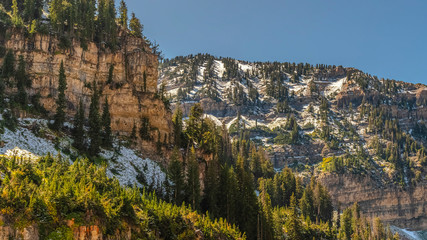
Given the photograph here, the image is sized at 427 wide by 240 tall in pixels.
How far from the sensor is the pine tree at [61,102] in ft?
183

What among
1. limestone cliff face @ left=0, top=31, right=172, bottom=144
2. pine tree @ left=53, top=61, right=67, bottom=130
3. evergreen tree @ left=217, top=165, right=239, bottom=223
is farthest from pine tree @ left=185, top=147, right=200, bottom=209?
pine tree @ left=53, top=61, right=67, bottom=130

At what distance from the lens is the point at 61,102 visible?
5831 cm

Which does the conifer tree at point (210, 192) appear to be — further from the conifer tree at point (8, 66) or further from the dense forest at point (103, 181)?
the conifer tree at point (8, 66)

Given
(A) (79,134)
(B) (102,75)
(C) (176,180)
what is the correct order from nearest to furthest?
(A) (79,134), (C) (176,180), (B) (102,75)

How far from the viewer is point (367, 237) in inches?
4518

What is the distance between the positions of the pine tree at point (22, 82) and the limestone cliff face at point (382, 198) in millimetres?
151337

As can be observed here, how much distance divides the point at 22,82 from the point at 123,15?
32.5m

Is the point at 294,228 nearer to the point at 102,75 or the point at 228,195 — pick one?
the point at 228,195

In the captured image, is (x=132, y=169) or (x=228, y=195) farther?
(x=228, y=195)

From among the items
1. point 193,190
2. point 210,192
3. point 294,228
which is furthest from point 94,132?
point 294,228

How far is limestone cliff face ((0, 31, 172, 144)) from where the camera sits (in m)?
62.9

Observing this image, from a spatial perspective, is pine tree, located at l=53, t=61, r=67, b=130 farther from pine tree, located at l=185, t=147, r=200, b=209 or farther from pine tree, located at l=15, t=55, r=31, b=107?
pine tree, located at l=185, t=147, r=200, b=209

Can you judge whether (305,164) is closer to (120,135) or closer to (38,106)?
(120,135)

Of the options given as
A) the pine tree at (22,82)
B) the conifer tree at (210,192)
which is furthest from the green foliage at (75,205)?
the pine tree at (22,82)
